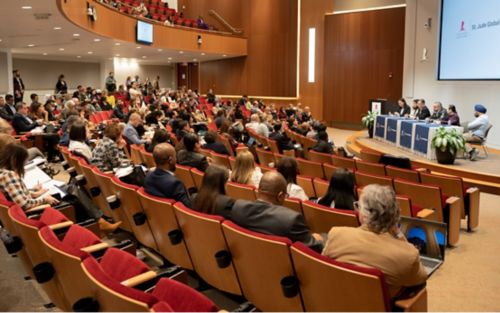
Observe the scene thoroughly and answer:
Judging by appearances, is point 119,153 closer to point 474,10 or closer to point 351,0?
point 474,10

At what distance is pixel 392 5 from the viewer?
15.7 m

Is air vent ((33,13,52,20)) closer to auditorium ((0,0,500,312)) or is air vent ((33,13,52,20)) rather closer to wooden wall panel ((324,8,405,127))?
auditorium ((0,0,500,312))

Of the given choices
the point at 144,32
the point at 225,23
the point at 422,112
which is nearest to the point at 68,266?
the point at 422,112

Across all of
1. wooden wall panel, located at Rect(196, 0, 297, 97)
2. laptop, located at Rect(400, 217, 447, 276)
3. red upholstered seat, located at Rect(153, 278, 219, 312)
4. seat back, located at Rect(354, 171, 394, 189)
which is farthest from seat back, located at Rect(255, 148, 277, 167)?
wooden wall panel, located at Rect(196, 0, 297, 97)

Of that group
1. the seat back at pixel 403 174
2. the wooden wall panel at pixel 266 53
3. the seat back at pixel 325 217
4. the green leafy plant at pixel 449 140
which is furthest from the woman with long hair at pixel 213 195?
the wooden wall panel at pixel 266 53

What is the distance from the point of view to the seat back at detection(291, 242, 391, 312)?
1.91 metres

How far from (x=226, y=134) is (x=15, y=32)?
6278 mm

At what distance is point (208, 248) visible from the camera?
2.71 metres

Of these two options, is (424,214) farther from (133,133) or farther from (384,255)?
(133,133)

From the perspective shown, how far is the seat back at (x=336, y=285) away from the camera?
1914 mm

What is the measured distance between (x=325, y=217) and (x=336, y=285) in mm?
1081

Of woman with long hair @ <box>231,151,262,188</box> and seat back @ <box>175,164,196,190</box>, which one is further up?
woman with long hair @ <box>231,151,262,188</box>

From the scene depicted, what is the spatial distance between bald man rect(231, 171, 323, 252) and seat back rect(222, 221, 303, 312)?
170mm

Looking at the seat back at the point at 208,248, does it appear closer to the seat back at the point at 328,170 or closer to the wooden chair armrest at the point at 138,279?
the wooden chair armrest at the point at 138,279
